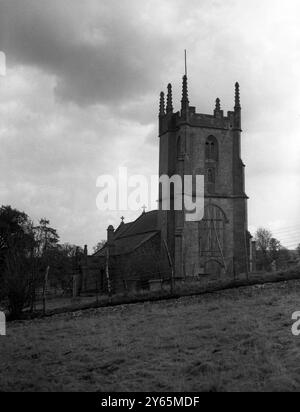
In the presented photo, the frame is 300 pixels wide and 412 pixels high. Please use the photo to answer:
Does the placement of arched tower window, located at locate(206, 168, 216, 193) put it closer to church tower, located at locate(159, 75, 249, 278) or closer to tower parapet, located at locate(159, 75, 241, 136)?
church tower, located at locate(159, 75, 249, 278)

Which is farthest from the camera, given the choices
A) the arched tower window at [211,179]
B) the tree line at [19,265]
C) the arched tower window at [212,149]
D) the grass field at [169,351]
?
the arched tower window at [212,149]

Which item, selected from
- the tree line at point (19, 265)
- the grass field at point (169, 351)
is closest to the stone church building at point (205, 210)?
the tree line at point (19, 265)

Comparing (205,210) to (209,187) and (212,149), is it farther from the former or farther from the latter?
(212,149)

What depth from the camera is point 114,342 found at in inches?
639

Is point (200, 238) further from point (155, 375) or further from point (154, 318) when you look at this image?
point (155, 375)

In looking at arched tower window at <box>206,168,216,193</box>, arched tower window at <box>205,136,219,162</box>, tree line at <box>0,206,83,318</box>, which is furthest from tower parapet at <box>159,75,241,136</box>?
tree line at <box>0,206,83,318</box>

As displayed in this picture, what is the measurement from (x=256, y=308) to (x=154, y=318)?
3887mm

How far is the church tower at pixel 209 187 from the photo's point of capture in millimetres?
45219

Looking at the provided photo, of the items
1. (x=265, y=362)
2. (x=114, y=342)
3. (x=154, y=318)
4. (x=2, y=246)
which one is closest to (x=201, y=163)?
(x=2, y=246)

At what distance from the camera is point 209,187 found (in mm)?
46500

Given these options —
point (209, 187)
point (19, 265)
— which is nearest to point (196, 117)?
point (209, 187)

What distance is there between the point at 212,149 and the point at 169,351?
35.0 metres

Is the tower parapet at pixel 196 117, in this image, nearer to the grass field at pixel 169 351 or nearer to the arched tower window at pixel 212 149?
the arched tower window at pixel 212 149

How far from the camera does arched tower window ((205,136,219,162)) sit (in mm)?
47406
